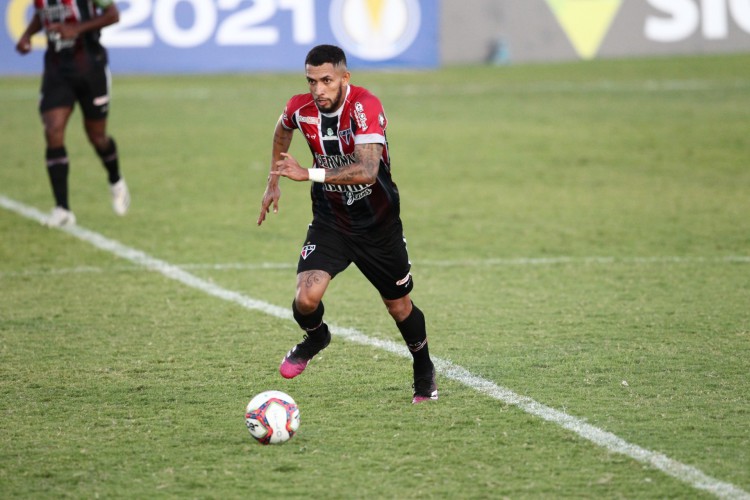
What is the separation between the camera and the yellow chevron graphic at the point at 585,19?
21.6 metres

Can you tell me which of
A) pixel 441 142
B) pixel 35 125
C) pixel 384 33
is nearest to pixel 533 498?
pixel 441 142

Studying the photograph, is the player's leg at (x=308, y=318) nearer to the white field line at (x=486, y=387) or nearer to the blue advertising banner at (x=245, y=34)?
the white field line at (x=486, y=387)

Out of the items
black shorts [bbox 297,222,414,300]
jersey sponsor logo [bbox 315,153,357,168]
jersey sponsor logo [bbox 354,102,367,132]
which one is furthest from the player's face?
black shorts [bbox 297,222,414,300]

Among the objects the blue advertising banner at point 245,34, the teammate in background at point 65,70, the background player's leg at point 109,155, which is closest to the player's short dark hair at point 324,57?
the teammate in background at point 65,70

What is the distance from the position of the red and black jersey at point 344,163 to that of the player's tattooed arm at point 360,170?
0.17 m

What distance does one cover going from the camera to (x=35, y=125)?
51.9 feet

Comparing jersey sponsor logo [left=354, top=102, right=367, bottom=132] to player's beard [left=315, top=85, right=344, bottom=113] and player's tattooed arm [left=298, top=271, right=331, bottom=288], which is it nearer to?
player's beard [left=315, top=85, right=344, bottom=113]

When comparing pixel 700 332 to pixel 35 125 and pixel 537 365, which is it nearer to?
pixel 537 365

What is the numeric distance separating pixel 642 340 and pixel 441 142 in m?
8.37

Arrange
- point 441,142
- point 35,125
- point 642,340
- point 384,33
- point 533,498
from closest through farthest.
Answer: point 533,498 < point 642,340 < point 441,142 < point 35,125 < point 384,33

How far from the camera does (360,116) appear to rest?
503cm

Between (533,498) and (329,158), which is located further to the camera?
(329,158)

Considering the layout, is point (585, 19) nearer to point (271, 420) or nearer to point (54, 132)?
point (54, 132)

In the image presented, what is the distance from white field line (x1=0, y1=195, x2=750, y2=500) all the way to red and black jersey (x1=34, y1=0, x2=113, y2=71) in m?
1.54
